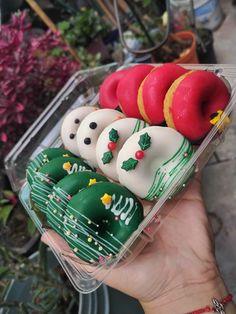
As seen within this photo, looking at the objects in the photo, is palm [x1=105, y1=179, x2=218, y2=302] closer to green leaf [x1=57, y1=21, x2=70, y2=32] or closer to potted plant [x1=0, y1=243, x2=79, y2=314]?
potted plant [x1=0, y1=243, x2=79, y2=314]

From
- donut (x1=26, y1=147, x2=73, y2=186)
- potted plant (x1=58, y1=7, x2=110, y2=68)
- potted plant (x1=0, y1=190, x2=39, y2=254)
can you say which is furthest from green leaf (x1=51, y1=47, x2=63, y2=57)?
donut (x1=26, y1=147, x2=73, y2=186)

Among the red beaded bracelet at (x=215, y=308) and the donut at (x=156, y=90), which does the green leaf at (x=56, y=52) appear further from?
the red beaded bracelet at (x=215, y=308)

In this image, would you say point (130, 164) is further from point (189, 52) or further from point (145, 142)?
point (189, 52)

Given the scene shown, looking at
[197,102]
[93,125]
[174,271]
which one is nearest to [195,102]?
[197,102]

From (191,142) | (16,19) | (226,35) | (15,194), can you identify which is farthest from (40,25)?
(191,142)

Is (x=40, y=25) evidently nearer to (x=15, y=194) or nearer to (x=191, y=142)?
(x=15, y=194)
